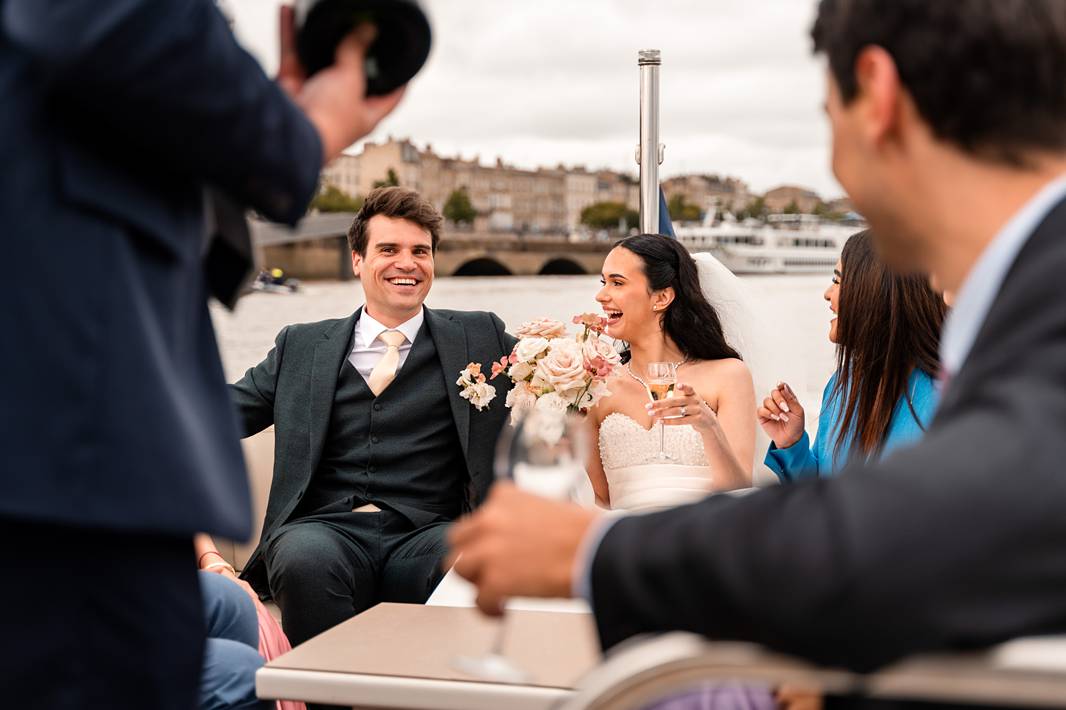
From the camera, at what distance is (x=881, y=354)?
9.56 ft

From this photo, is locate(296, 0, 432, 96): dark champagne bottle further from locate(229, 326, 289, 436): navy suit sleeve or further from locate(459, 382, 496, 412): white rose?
locate(229, 326, 289, 436): navy suit sleeve

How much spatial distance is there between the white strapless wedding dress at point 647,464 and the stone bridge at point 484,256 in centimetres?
3476

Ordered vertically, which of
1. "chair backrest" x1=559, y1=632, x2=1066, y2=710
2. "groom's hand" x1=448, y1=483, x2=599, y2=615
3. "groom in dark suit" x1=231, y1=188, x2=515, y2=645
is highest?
"groom's hand" x1=448, y1=483, x2=599, y2=615

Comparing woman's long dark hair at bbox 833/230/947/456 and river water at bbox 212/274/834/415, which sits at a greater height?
woman's long dark hair at bbox 833/230/947/456

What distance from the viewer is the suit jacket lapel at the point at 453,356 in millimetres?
3719

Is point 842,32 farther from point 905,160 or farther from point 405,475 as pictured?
point 405,475

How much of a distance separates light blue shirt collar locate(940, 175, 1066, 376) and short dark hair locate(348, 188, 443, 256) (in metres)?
3.21

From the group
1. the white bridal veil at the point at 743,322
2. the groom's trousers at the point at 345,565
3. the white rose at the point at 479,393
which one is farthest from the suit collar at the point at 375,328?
the white bridal veil at the point at 743,322

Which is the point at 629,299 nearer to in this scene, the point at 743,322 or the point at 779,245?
the point at 743,322

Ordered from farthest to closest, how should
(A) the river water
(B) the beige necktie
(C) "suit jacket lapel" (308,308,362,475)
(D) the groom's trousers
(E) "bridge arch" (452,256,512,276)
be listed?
(E) "bridge arch" (452,256,512,276) < (A) the river water < (B) the beige necktie < (C) "suit jacket lapel" (308,308,362,475) < (D) the groom's trousers

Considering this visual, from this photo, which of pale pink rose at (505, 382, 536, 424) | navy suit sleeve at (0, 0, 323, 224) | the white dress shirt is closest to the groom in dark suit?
the white dress shirt

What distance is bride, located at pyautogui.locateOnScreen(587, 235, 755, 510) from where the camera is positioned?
417 centimetres

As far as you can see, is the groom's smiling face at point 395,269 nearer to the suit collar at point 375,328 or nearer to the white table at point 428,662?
the suit collar at point 375,328

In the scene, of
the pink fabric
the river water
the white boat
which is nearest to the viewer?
the pink fabric
